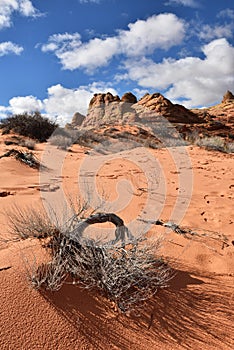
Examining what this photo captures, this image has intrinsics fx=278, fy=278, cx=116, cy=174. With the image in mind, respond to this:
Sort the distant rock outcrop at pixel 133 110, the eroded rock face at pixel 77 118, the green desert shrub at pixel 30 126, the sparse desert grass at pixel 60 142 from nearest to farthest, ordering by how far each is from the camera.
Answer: the sparse desert grass at pixel 60 142
the green desert shrub at pixel 30 126
the distant rock outcrop at pixel 133 110
the eroded rock face at pixel 77 118

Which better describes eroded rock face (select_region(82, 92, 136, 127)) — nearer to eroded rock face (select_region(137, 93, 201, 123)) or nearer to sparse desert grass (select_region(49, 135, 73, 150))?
eroded rock face (select_region(137, 93, 201, 123))

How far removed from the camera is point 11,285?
1.66 m

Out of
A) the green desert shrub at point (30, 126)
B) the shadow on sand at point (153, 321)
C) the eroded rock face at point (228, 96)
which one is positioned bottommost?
the shadow on sand at point (153, 321)

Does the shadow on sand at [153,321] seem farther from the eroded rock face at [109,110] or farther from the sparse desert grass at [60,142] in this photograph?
the eroded rock face at [109,110]

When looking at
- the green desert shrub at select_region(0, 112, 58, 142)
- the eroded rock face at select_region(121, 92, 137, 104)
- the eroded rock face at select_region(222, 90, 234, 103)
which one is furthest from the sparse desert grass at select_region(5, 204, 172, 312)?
the eroded rock face at select_region(222, 90, 234, 103)

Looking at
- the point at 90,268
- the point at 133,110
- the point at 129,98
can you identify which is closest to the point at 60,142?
the point at 90,268

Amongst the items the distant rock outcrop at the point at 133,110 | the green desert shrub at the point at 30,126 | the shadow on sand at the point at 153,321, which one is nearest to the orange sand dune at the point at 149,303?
the shadow on sand at the point at 153,321

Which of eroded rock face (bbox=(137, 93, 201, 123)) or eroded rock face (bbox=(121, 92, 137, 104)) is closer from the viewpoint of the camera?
eroded rock face (bbox=(137, 93, 201, 123))

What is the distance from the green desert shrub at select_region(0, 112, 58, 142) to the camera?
12.4m

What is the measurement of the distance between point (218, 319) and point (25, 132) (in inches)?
471

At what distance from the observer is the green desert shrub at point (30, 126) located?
1238 centimetres

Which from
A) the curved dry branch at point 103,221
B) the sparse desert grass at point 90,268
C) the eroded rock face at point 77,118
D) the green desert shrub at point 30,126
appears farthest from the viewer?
the eroded rock face at point 77,118

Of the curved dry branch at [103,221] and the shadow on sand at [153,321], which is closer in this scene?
the shadow on sand at [153,321]

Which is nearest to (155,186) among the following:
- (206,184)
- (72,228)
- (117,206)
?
(206,184)
